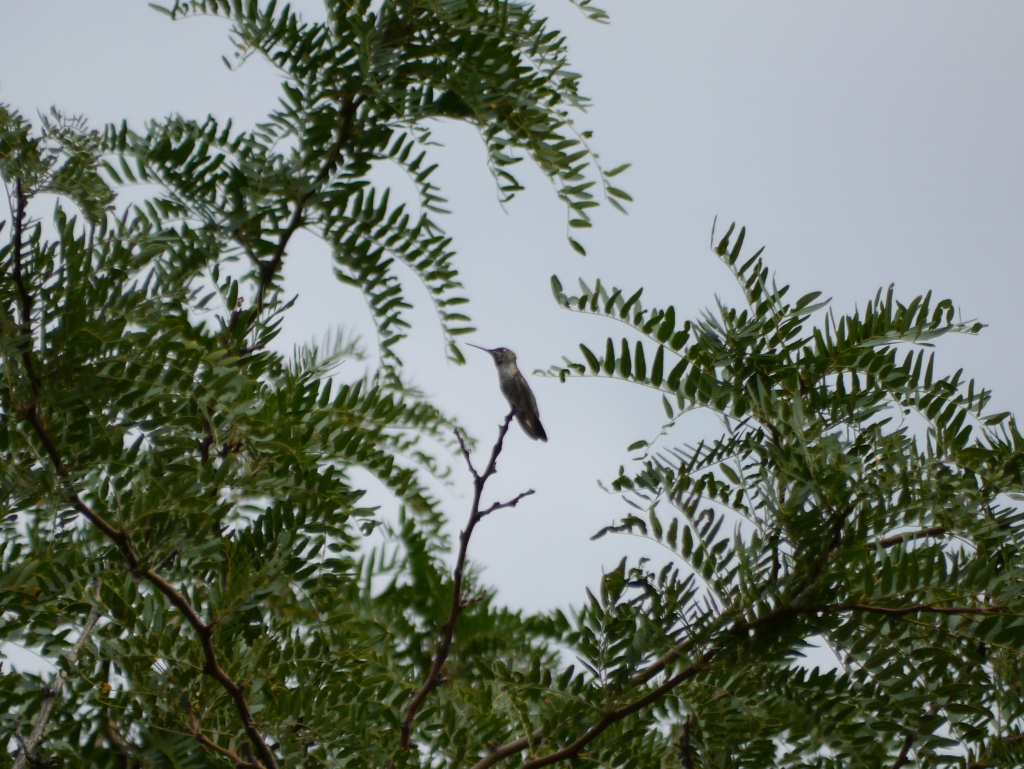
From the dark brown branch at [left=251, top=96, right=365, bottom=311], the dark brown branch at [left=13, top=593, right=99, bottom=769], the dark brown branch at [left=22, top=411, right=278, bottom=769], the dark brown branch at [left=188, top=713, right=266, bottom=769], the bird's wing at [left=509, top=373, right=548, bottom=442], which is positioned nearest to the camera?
the dark brown branch at [left=22, top=411, right=278, bottom=769]

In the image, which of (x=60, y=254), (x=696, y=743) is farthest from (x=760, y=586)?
(x=60, y=254)

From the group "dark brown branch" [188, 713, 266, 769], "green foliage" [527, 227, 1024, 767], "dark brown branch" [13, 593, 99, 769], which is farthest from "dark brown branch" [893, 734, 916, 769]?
"dark brown branch" [13, 593, 99, 769]

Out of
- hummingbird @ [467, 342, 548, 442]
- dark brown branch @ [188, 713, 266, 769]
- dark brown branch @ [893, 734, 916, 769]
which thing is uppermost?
hummingbird @ [467, 342, 548, 442]

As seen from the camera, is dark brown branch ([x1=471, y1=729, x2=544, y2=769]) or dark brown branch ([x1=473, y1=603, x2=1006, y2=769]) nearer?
dark brown branch ([x1=473, y1=603, x2=1006, y2=769])

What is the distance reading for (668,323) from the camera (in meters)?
2.13

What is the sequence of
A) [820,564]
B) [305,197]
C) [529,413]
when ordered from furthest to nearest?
[529,413], [305,197], [820,564]

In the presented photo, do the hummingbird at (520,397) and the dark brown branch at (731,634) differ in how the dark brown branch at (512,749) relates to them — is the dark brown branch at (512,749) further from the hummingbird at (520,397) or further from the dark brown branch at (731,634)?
the hummingbird at (520,397)

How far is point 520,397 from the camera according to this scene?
439cm

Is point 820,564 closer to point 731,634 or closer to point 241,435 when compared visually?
point 731,634

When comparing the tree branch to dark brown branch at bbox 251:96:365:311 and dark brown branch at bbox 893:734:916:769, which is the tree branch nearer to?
dark brown branch at bbox 893:734:916:769

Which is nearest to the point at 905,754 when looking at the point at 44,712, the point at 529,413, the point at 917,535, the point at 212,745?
the point at 917,535

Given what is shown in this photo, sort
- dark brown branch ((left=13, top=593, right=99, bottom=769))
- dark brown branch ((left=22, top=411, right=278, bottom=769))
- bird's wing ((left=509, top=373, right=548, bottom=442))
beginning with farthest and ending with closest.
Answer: bird's wing ((left=509, top=373, right=548, bottom=442)) < dark brown branch ((left=13, top=593, right=99, bottom=769)) < dark brown branch ((left=22, top=411, right=278, bottom=769))

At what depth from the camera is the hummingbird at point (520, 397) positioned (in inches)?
164

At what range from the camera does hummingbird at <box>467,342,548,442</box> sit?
416cm
